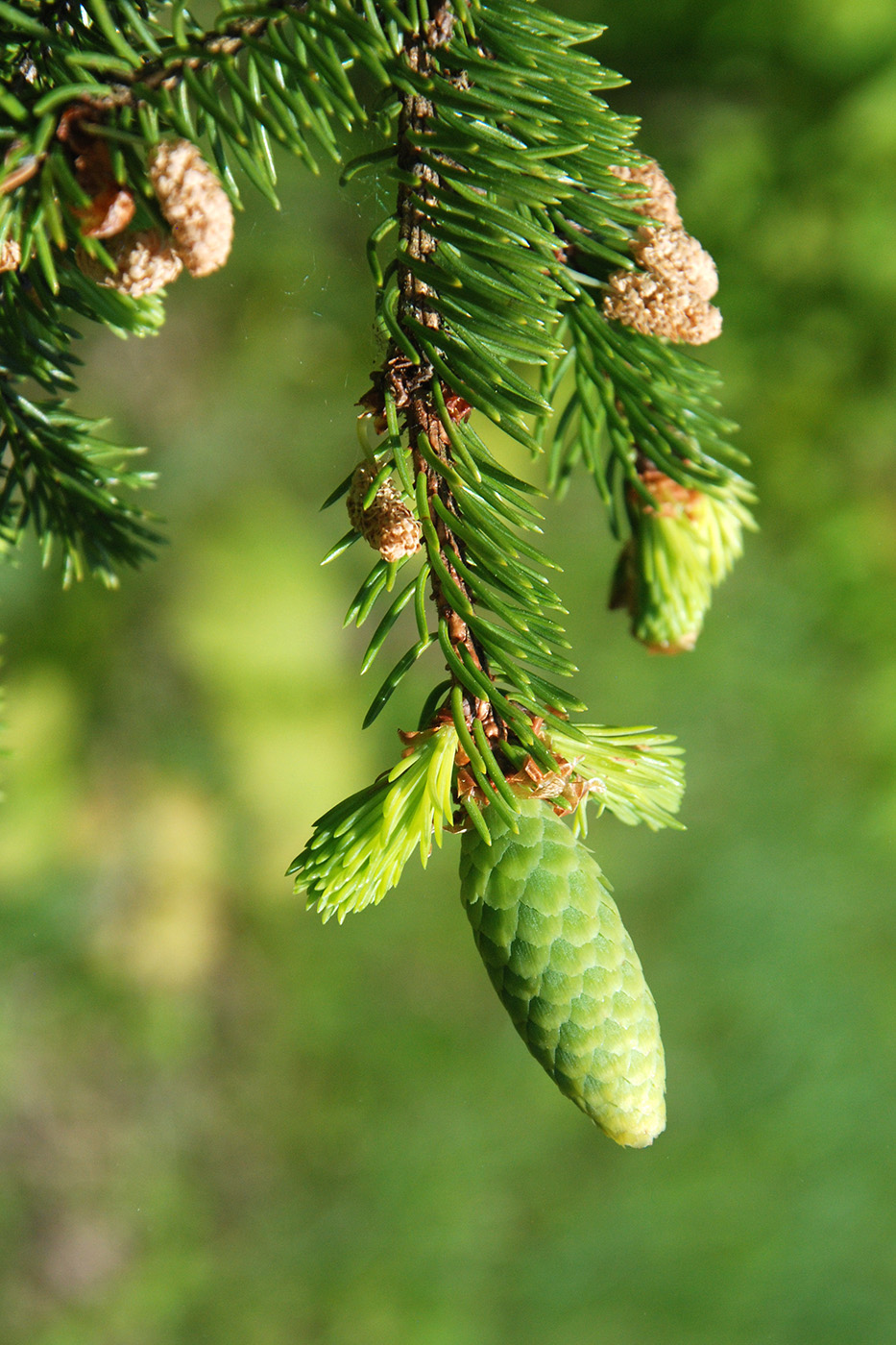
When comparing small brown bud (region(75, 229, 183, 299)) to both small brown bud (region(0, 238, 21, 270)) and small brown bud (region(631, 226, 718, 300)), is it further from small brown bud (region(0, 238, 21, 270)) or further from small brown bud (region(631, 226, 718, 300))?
small brown bud (region(631, 226, 718, 300))

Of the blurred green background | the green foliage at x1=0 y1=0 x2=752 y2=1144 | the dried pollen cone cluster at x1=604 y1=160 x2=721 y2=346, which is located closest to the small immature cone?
the green foliage at x1=0 y1=0 x2=752 y2=1144

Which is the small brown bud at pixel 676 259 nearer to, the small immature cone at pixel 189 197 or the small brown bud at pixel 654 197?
the small brown bud at pixel 654 197

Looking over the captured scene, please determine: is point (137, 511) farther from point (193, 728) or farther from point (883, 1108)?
point (883, 1108)

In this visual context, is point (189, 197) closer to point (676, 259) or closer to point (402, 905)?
point (676, 259)

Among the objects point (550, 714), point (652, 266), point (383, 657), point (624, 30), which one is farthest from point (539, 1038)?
point (624, 30)

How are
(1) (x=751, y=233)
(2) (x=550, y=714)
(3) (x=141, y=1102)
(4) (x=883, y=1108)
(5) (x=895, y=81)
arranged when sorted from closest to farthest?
1. (2) (x=550, y=714)
2. (5) (x=895, y=81)
3. (1) (x=751, y=233)
4. (4) (x=883, y=1108)
5. (3) (x=141, y=1102)

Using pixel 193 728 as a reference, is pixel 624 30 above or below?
above

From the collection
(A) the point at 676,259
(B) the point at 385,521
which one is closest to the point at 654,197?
(A) the point at 676,259
